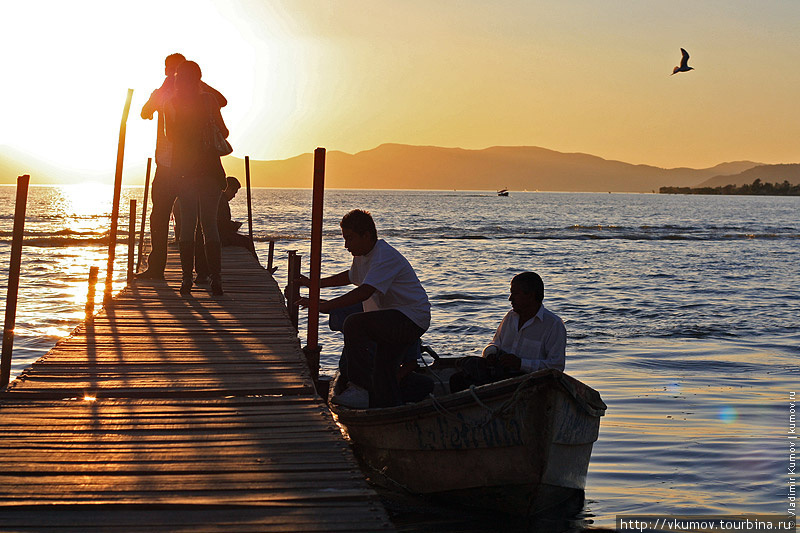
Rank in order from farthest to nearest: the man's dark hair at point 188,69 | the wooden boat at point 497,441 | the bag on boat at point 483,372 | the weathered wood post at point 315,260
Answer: the man's dark hair at point 188,69
the weathered wood post at point 315,260
the bag on boat at point 483,372
the wooden boat at point 497,441

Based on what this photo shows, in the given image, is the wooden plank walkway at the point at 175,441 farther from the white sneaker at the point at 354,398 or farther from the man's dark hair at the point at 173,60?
the man's dark hair at the point at 173,60

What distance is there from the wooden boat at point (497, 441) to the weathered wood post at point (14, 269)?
3402mm

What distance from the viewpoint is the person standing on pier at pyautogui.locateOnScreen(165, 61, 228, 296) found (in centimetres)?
977

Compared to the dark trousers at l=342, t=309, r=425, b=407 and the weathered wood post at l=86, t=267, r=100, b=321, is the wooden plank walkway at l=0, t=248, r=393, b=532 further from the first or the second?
the weathered wood post at l=86, t=267, r=100, b=321

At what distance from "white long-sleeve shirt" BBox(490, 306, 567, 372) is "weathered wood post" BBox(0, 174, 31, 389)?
4.32 metres

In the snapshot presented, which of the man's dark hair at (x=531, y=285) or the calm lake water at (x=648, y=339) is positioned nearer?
the man's dark hair at (x=531, y=285)

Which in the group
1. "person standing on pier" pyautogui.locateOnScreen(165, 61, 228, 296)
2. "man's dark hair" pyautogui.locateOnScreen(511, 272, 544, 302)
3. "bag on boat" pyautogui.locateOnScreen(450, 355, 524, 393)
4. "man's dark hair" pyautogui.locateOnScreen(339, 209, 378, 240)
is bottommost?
"bag on boat" pyautogui.locateOnScreen(450, 355, 524, 393)

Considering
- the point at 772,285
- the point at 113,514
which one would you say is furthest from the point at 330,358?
the point at 772,285

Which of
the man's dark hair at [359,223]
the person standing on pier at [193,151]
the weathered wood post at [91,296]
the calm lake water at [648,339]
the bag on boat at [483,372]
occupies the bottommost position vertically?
the calm lake water at [648,339]

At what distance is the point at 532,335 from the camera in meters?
6.78

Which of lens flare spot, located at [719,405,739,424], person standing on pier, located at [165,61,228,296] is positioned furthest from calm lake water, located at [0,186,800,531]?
person standing on pier, located at [165,61,228,296]

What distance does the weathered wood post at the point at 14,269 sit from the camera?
768 centimetres

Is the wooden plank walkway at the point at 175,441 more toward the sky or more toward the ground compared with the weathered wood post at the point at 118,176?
more toward the ground

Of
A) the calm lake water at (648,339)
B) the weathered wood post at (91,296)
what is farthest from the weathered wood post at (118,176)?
the calm lake water at (648,339)
